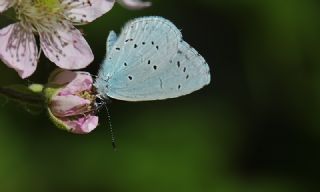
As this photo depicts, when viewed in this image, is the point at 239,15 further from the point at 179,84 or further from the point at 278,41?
the point at 179,84

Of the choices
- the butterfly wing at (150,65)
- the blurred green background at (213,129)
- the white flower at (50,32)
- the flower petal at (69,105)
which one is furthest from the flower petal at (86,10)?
the blurred green background at (213,129)

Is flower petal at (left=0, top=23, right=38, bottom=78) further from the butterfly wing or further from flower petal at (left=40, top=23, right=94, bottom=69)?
the butterfly wing

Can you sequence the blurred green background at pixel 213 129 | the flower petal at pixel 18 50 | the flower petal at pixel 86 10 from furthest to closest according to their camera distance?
the blurred green background at pixel 213 129 → the flower petal at pixel 86 10 → the flower petal at pixel 18 50

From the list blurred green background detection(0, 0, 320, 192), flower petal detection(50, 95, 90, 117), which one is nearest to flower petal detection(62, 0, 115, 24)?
flower petal detection(50, 95, 90, 117)

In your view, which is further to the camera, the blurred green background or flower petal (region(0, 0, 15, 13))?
the blurred green background

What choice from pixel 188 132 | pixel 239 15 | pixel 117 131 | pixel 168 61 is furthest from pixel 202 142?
pixel 168 61

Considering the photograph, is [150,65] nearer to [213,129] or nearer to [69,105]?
[69,105]

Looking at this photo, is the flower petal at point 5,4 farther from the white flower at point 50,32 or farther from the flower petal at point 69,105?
the flower petal at point 69,105
